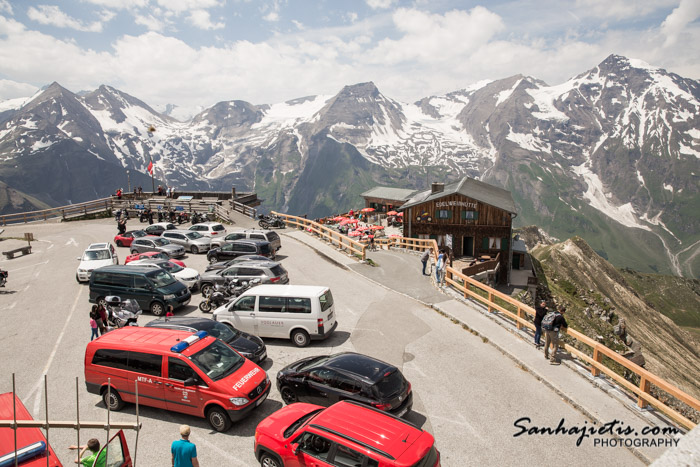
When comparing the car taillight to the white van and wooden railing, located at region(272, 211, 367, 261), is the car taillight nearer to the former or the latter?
the white van

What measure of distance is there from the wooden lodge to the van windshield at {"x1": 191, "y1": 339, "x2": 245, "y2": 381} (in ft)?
104

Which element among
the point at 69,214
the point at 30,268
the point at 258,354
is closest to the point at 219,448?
the point at 258,354

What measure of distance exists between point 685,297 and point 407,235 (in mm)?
116322

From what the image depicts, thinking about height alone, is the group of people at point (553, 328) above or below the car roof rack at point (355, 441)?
below

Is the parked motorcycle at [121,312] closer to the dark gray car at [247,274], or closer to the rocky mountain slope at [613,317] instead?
the dark gray car at [247,274]

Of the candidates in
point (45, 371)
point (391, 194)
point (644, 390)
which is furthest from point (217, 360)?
point (391, 194)

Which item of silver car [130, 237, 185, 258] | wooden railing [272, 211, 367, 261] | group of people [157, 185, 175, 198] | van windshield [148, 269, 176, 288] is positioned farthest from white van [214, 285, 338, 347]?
group of people [157, 185, 175, 198]

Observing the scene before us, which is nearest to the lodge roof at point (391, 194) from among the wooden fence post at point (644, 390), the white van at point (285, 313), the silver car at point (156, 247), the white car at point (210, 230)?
the white car at point (210, 230)

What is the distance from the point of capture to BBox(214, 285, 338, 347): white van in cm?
1566

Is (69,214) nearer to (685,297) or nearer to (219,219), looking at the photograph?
(219,219)

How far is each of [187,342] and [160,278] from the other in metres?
9.29

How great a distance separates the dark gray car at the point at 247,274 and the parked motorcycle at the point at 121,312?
3.60m

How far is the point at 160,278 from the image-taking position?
19.6 meters

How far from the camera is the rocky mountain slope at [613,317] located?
32188 mm
